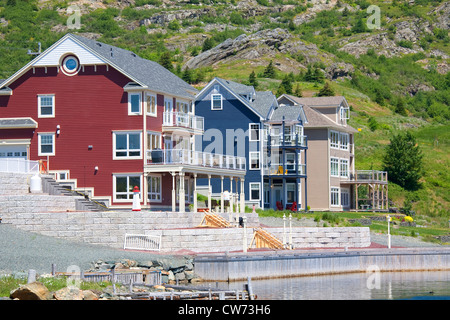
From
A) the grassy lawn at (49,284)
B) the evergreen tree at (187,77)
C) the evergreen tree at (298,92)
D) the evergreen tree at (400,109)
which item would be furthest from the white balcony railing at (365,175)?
the grassy lawn at (49,284)

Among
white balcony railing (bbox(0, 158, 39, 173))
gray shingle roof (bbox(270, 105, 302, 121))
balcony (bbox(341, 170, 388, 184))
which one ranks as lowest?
white balcony railing (bbox(0, 158, 39, 173))

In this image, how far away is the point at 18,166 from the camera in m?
43.4

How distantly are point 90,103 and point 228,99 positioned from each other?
1775cm

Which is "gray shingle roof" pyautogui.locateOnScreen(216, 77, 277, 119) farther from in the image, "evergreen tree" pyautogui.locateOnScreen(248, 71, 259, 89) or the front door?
"evergreen tree" pyautogui.locateOnScreen(248, 71, 259, 89)

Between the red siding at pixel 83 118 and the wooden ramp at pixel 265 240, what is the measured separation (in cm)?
926

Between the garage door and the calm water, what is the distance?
2119 cm

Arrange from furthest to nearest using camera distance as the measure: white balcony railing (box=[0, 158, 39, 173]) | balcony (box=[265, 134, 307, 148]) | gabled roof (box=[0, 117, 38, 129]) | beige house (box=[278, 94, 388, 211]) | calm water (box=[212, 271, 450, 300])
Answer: beige house (box=[278, 94, 388, 211]), balcony (box=[265, 134, 307, 148]), gabled roof (box=[0, 117, 38, 129]), white balcony railing (box=[0, 158, 39, 173]), calm water (box=[212, 271, 450, 300])

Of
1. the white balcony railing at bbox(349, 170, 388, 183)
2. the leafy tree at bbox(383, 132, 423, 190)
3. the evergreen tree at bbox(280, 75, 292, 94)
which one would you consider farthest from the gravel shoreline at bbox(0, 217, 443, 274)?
the evergreen tree at bbox(280, 75, 292, 94)

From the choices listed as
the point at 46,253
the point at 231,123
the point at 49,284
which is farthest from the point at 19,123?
the point at 49,284

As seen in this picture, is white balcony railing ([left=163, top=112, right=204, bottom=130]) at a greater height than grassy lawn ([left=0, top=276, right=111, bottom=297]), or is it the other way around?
white balcony railing ([left=163, top=112, right=204, bottom=130])

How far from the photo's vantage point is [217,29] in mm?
156000

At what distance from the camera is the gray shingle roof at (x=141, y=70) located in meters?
50.3

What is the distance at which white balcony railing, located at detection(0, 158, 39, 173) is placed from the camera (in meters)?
42.5

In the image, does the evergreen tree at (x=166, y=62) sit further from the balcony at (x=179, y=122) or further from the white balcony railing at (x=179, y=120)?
the balcony at (x=179, y=122)
